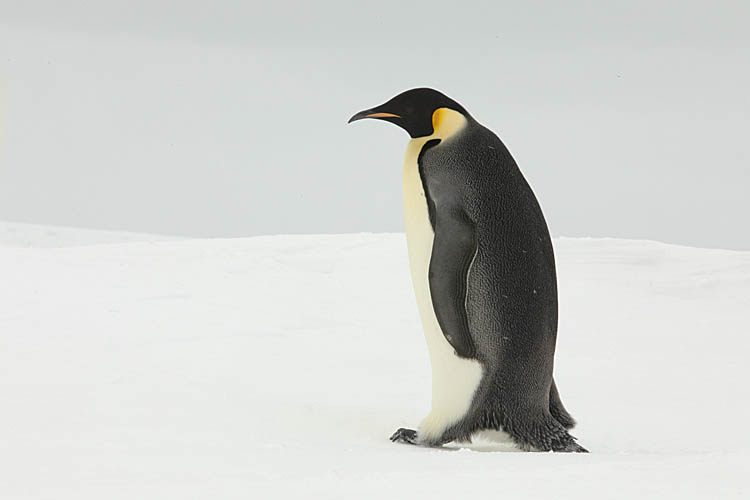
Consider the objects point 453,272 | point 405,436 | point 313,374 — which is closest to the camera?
point 453,272

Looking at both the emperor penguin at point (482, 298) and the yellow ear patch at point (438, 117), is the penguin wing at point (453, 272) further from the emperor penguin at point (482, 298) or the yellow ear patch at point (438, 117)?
the yellow ear patch at point (438, 117)

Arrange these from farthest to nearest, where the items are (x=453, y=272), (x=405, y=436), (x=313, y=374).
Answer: (x=313, y=374) → (x=405, y=436) → (x=453, y=272)

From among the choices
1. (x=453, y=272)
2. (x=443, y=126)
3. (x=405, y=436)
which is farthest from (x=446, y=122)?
(x=405, y=436)

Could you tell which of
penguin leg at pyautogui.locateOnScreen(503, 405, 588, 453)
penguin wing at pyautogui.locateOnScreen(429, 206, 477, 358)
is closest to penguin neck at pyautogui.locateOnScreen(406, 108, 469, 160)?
penguin wing at pyautogui.locateOnScreen(429, 206, 477, 358)

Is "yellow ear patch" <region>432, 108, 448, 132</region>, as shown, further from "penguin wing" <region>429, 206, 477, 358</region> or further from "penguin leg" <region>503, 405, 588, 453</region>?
"penguin leg" <region>503, 405, 588, 453</region>

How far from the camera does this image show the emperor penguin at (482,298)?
2162 mm

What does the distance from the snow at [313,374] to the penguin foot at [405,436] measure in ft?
0.26

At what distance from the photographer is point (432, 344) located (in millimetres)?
2262

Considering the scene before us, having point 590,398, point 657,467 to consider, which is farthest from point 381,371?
point 657,467

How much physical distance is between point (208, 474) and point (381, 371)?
1669mm

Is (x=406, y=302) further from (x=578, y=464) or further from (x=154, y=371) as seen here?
(x=578, y=464)

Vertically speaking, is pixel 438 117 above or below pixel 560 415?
above

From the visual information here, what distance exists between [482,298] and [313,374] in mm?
1083

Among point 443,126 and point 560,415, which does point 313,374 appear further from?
point 443,126
